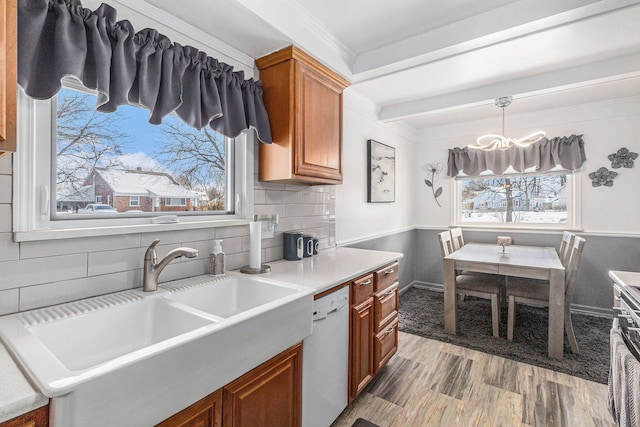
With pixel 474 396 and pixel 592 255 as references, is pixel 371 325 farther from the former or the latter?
pixel 592 255

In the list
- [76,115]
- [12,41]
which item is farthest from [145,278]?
[12,41]

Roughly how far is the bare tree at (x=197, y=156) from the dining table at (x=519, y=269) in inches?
88.1

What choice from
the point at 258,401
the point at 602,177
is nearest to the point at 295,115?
the point at 258,401

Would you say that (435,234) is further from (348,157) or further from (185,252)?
(185,252)

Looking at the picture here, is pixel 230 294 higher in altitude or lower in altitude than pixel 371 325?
higher

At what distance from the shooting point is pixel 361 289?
1.89 metres

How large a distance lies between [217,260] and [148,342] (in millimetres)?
530

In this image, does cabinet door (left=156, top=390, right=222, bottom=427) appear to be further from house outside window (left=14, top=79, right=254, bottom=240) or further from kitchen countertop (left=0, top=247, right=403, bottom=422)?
house outside window (left=14, top=79, right=254, bottom=240)

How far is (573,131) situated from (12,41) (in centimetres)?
467

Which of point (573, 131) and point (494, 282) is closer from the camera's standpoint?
point (494, 282)

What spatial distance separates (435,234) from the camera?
14.5 feet

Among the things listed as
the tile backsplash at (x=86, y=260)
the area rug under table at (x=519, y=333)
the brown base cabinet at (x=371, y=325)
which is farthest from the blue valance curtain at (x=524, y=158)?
the tile backsplash at (x=86, y=260)

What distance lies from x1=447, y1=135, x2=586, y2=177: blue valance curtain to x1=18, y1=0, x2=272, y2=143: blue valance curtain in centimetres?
322

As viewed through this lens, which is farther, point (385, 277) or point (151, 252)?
point (385, 277)
